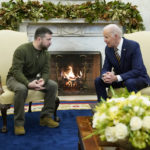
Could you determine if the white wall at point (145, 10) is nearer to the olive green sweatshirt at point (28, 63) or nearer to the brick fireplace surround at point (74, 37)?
the brick fireplace surround at point (74, 37)

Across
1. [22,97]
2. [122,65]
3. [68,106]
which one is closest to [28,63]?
[22,97]

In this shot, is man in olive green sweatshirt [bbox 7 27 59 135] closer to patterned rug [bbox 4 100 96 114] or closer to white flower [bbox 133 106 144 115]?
patterned rug [bbox 4 100 96 114]

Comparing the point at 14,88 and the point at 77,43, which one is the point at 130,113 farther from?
the point at 77,43

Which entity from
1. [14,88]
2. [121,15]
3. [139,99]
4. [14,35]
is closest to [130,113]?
[139,99]

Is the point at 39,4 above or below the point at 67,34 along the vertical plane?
above

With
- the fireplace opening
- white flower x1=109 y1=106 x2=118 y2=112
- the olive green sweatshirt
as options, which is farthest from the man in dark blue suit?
the fireplace opening

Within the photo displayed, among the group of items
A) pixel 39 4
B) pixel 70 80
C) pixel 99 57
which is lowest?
pixel 70 80

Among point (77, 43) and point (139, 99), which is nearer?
point (139, 99)

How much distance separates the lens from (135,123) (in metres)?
1.05

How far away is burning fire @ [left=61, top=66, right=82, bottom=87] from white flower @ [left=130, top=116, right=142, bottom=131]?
11.9 feet

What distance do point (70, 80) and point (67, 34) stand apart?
83cm

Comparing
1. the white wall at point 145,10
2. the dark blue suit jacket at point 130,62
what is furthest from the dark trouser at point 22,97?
the white wall at point 145,10

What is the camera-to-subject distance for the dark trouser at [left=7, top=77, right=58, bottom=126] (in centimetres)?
267

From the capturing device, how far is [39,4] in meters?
4.12
